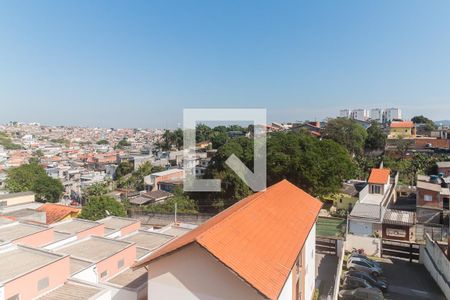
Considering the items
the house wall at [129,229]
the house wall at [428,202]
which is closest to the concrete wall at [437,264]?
the house wall at [428,202]

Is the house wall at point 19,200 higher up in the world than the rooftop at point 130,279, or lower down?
lower down

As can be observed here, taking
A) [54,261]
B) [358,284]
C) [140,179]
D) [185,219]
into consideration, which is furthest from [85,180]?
[358,284]

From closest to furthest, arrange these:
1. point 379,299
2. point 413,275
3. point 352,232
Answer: point 379,299 → point 413,275 → point 352,232

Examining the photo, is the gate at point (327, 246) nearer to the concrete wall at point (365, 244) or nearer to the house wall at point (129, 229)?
the concrete wall at point (365, 244)

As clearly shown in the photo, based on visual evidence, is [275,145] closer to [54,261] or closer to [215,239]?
[54,261]

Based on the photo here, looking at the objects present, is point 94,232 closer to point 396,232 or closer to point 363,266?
point 363,266
